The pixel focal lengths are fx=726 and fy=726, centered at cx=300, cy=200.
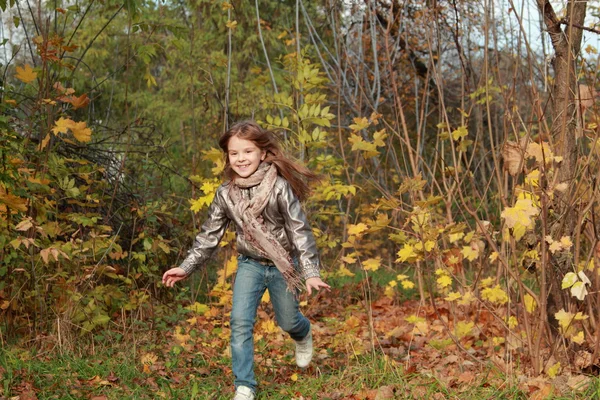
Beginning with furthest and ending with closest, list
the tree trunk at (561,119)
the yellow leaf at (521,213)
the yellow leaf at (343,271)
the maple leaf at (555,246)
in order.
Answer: the yellow leaf at (343,271), the tree trunk at (561,119), the maple leaf at (555,246), the yellow leaf at (521,213)

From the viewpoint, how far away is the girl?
347cm

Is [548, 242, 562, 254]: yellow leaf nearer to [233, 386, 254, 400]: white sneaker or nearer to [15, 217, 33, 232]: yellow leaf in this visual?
[233, 386, 254, 400]: white sneaker

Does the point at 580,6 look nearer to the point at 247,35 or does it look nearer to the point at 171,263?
the point at 171,263

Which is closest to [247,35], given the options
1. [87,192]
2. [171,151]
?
[171,151]

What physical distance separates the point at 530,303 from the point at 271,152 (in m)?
1.52

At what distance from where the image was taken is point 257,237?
352 centimetres

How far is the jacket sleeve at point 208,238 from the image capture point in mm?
3589

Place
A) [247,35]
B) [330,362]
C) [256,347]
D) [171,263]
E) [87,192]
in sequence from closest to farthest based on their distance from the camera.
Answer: [330,362] < [256,347] < [87,192] < [171,263] < [247,35]

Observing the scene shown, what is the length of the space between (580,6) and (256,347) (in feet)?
8.73

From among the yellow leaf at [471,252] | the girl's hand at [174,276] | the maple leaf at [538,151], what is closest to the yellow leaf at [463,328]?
the yellow leaf at [471,252]

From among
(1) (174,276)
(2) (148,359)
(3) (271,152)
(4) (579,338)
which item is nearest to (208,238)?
(1) (174,276)

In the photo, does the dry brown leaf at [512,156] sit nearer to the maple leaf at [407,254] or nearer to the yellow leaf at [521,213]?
the yellow leaf at [521,213]

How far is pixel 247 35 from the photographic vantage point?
13062 millimetres

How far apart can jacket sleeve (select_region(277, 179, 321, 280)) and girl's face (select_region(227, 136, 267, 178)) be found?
0.58 feet
